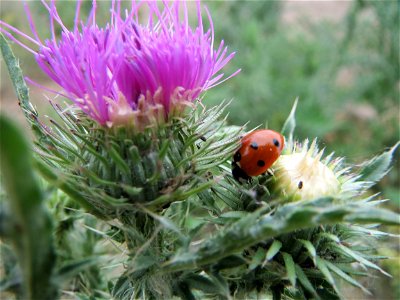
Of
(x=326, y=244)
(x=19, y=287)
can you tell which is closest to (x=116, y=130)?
(x=19, y=287)

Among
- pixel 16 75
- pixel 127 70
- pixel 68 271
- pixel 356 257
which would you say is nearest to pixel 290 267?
pixel 356 257

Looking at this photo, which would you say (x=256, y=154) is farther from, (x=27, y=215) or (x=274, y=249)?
(x=27, y=215)

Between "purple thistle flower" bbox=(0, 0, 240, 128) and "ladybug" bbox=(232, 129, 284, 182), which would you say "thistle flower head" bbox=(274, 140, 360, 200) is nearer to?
"ladybug" bbox=(232, 129, 284, 182)

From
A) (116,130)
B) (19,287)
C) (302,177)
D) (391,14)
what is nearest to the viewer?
(19,287)

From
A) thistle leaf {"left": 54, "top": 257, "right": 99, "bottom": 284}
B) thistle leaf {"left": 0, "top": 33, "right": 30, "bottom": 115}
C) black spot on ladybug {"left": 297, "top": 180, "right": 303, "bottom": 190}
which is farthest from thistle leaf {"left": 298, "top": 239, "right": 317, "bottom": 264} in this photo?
thistle leaf {"left": 0, "top": 33, "right": 30, "bottom": 115}

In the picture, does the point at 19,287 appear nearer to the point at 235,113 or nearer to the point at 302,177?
the point at 302,177

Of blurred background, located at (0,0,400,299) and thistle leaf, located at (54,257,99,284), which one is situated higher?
blurred background, located at (0,0,400,299)

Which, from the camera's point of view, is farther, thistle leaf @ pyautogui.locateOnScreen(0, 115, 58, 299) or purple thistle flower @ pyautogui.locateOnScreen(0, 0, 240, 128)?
purple thistle flower @ pyautogui.locateOnScreen(0, 0, 240, 128)
